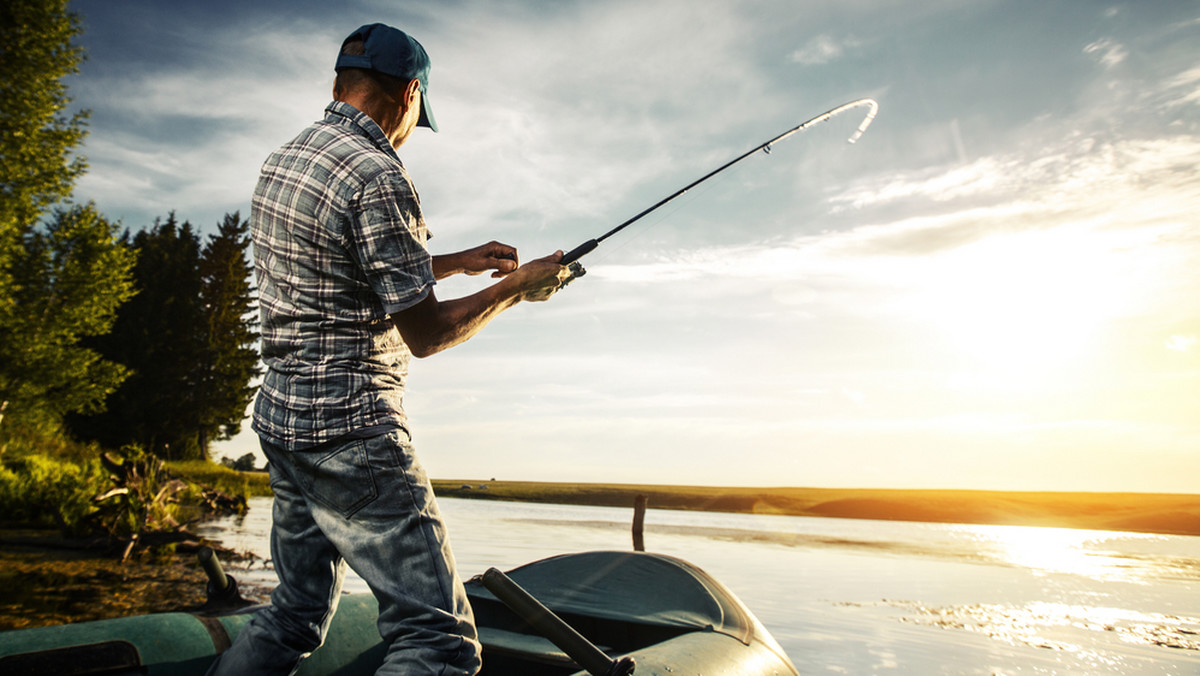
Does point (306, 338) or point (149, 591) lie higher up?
point (306, 338)

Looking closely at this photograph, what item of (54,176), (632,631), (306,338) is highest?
(54,176)

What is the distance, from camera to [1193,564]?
2181 centimetres

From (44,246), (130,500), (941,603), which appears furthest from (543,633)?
A: (44,246)

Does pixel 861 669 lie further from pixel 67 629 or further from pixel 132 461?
pixel 132 461

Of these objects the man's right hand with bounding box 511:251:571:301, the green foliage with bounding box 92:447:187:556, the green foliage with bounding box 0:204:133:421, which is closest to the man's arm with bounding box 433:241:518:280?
the man's right hand with bounding box 511:251:571:301

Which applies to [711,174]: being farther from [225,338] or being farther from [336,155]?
[225,338]

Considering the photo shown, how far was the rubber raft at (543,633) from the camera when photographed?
84.7 inches

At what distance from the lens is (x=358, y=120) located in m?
1.83

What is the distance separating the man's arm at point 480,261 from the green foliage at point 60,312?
19.8 meters

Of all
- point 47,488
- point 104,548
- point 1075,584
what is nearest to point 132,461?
point 104,548

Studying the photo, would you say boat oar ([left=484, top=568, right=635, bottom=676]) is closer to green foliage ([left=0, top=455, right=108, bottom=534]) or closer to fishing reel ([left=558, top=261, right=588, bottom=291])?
fishing reel ([left=558, top=261, right=588, bottom=291])

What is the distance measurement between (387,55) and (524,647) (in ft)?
8.67

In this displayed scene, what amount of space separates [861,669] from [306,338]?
7.56m

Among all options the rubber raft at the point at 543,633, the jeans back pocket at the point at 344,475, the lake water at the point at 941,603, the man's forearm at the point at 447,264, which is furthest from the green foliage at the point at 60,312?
the jeans back pocket at the point at 344,475
